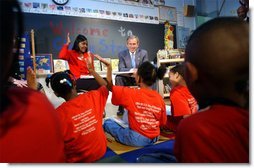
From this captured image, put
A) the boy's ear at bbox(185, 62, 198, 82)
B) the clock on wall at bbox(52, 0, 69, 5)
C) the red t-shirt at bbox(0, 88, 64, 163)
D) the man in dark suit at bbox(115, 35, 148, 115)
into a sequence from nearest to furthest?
the red t-shirt at bbox(0, 88, 64, 163)
the boy's ear at bbox(185, 62, 198, 82)
the man in dark suit at bbox(115, 35, 148, 115)
the clock on wall at bbox(52, 0, 69, 5)

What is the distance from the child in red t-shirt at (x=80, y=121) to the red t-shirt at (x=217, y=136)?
0.58m

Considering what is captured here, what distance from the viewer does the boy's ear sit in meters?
0.41

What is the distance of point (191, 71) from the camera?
1.37 ft

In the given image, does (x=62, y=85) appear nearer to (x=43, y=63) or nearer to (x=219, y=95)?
(x=219, y=95)

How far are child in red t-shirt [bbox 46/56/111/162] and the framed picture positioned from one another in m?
1.71

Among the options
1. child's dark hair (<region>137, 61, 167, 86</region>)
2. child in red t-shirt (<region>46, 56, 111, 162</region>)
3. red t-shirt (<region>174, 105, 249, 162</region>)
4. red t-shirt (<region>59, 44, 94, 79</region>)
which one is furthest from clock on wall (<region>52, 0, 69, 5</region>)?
red t-shirt (<region>174, 105, 249, 162</region>)

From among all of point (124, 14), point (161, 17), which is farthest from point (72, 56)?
point (161, 17)

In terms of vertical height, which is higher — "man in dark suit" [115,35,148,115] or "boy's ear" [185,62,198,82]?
"man in dark suit" [115,35,148,115]

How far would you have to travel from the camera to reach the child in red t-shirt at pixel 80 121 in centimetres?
87

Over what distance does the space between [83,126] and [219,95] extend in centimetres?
62

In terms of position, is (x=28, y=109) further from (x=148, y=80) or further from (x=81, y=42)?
(x=81, y=42)

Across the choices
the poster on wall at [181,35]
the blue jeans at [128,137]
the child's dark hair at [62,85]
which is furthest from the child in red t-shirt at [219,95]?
the poster on wall at [181,35]

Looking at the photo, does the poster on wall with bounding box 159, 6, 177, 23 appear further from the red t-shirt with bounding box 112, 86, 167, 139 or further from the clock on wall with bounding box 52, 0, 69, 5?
the red t-shirt with bounding box 112, 86, 167, 139

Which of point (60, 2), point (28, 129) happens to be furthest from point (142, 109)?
point (60, 2)
